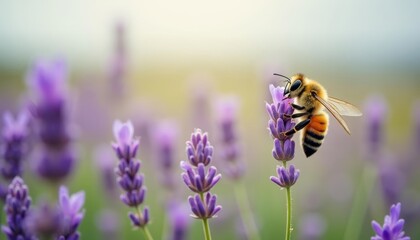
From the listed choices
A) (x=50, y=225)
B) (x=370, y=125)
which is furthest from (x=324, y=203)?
(x=50, y=225)

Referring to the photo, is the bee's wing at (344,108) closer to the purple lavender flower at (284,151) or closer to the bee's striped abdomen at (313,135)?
the bee's striped abdomen at (313,135)

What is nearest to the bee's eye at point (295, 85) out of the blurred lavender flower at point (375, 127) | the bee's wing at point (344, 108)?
the bee's wing at point (344, 108)

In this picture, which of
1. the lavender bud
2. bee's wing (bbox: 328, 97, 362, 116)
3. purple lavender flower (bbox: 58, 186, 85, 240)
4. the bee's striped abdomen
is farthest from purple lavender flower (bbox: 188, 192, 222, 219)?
bee's wing (bbox: 328, 97, 362, 116)

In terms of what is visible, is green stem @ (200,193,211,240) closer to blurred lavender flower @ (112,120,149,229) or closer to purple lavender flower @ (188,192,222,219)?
purple lavender flower @ (188,192,222,219)

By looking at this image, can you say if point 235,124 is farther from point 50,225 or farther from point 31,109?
point 50,225

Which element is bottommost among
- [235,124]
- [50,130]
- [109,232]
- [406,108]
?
[406,108]

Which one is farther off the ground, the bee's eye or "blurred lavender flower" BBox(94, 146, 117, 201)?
the bee's eye

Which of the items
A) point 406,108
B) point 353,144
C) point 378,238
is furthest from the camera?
point 406,108
